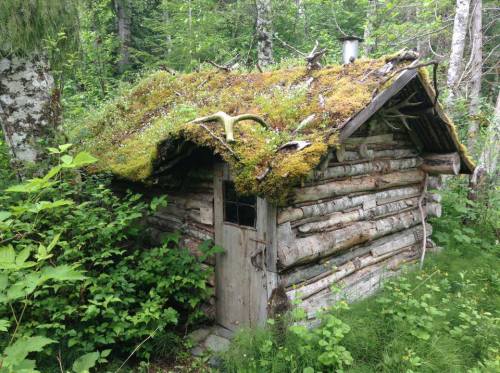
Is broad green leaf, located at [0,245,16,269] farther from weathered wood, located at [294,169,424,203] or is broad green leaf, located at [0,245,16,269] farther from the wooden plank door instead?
weathered wood, located at [294,169,424,203]

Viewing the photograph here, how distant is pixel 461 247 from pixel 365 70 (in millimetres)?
4362

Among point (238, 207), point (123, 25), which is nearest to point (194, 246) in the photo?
point (238, 207)

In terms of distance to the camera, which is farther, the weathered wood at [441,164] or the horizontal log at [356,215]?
the weathered wood at [441,164]

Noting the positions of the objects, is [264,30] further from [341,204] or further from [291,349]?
[291,349]

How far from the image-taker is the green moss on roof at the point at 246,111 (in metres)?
3.90

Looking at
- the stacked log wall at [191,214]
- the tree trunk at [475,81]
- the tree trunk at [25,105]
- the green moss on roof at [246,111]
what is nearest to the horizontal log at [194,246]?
the stacked log wall at [191,214]

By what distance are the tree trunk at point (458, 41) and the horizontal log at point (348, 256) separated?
3528 millimetres

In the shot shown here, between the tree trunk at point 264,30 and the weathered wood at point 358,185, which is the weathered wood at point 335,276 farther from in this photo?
the tree trunk at point 264,30

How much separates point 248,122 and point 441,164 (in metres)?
3.82

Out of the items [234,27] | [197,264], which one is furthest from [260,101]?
[234,27]

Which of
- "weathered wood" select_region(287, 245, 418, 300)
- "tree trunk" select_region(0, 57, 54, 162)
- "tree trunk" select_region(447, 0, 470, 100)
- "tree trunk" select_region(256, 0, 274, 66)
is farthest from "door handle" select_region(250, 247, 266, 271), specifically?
"tree trunk" select_region(256, 0, 274, 66)

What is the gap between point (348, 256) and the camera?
5.20 metres

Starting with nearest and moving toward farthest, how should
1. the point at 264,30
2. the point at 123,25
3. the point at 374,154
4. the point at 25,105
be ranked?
the point at 25,105
the point at 374,154
the point at 264,30
the point at 123,25

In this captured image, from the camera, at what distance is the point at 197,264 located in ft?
16.7
